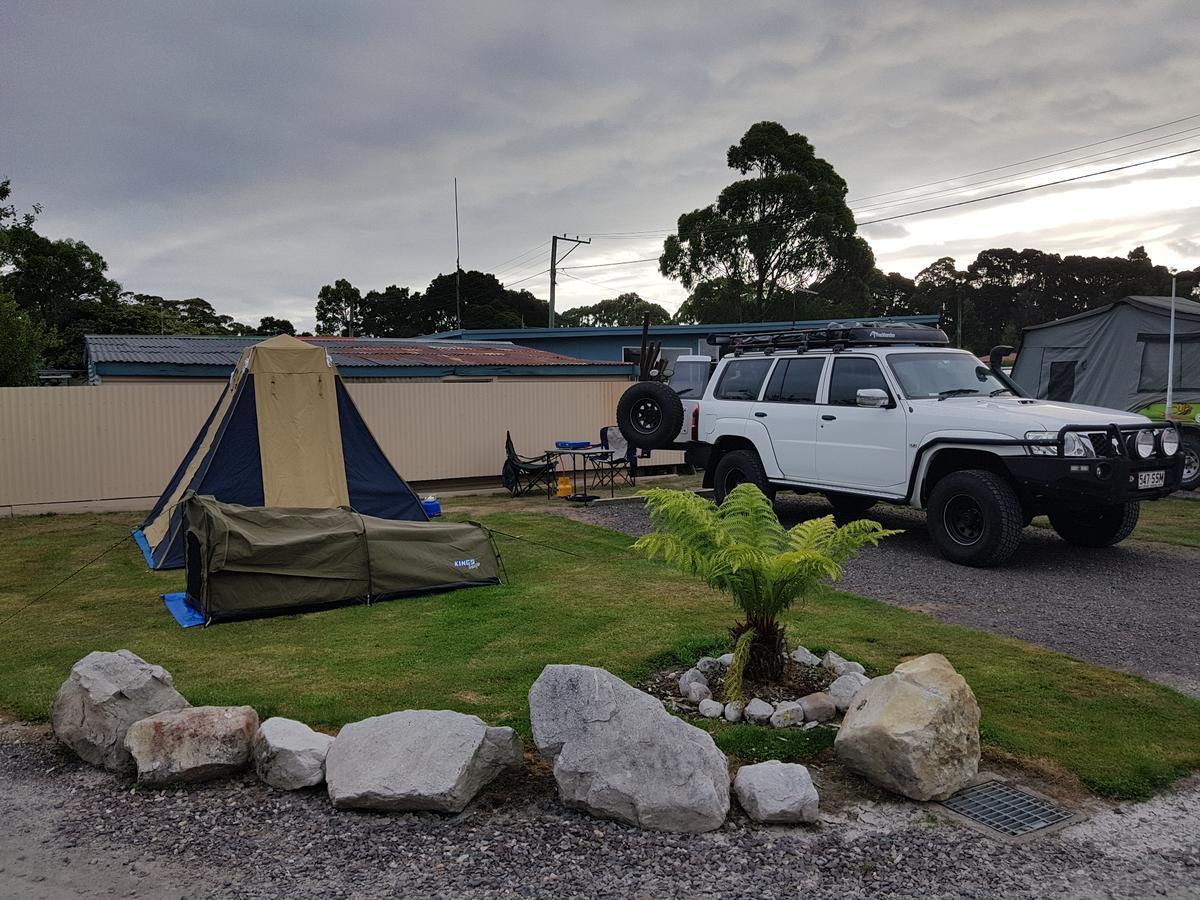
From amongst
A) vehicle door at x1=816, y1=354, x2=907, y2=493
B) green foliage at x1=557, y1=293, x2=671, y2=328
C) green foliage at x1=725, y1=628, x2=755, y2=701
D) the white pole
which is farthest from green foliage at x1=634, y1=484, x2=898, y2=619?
green foliage at x1=557, y1=293, x2=671, y2=328

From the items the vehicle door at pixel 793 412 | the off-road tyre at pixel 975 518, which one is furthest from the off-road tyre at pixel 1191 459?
the vehicle door at pixel 793 412

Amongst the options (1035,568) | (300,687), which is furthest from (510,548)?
(1035,568)

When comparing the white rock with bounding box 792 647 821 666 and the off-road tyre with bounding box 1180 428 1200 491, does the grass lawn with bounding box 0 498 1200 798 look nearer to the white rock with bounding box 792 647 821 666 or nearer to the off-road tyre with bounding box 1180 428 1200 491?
the white rock with bounding box 792 647 821 666

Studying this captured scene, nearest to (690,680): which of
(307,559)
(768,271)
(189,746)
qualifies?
(189,746)

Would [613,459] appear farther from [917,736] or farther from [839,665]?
[917,736]

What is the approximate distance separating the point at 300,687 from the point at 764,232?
3608 cm

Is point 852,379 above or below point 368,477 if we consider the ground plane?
above

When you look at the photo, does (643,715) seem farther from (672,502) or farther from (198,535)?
(198,535)

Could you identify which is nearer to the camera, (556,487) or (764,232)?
(556,487)

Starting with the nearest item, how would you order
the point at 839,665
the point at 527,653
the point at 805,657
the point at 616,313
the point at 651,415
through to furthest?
the point at 839,665, the point at 805,657, the point at 527,653, the point at 651,415, the point at 616,313

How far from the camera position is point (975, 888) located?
320 cm

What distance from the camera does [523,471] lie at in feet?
49.2

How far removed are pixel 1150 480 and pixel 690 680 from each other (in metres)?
5.54

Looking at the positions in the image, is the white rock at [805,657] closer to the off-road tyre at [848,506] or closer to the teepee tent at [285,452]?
the off-road tyre at [848,506]
